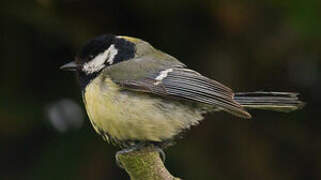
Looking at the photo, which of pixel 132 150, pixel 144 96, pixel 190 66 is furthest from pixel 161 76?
pixel 190 66

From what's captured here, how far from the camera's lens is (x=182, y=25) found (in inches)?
126

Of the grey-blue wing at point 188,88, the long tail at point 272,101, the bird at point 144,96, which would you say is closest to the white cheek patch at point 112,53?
the bird at point 144,96

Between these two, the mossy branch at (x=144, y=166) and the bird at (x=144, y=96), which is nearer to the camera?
the mossy branch at (x=144, y=166)

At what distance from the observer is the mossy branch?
78.4 inches

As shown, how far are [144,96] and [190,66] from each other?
0.99m

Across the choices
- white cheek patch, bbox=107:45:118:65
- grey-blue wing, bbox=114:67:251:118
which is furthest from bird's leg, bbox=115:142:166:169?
white cheek patch, bbox=107:45:118:65

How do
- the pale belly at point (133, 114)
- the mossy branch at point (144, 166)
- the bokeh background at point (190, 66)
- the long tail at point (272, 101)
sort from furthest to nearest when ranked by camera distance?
the bokeh background at point (190, 66)
the long tail at point (272, 101)
the pale belly at point (133, 114)
the mossy branch at point (144, 166)

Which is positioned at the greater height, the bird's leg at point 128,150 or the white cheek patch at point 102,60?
the white cheek patch at point 102,60

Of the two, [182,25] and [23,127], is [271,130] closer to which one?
[182,25]

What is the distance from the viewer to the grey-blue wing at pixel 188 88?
2.16 meters

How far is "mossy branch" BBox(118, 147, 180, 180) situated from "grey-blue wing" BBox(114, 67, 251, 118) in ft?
0.74

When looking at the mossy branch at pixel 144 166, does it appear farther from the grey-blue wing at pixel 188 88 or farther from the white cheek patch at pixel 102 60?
the white cheek patch at pixel 102 60

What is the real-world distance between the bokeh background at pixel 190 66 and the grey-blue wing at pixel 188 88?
87 cm

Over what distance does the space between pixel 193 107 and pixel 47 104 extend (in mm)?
1163
